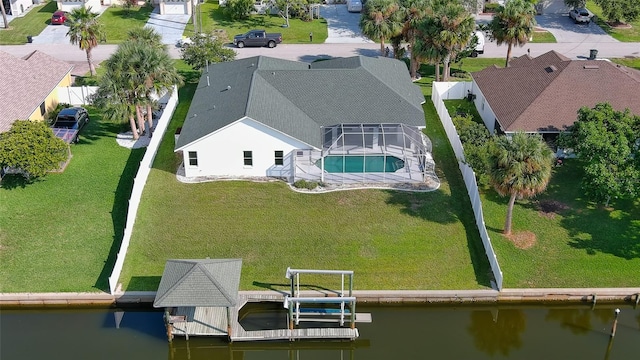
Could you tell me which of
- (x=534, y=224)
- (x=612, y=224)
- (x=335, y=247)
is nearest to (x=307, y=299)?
(x=335, y=247)

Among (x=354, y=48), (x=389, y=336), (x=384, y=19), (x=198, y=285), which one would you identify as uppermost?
(x=384, y=19)

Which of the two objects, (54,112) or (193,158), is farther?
(54,112)

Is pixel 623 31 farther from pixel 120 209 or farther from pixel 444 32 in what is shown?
pixel 120 209

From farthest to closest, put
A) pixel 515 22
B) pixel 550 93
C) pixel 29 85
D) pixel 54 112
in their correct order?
1. pixel 515 22
2. pixel 54 112
3. pixel 29 85
4. pixel 550 93

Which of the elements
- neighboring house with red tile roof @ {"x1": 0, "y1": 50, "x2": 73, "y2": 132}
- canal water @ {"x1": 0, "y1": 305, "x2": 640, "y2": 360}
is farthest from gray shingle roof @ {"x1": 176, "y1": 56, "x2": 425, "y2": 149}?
canal water @ {"x1": 0, "y1": 305, "x2": 640, "y2": 360}

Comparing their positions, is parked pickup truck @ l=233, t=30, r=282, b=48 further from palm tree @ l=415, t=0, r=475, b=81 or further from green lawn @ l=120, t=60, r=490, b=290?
green lawn @ l=120, t=60, r=490, b=290

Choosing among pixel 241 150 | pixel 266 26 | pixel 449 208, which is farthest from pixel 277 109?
pixel 266 26
